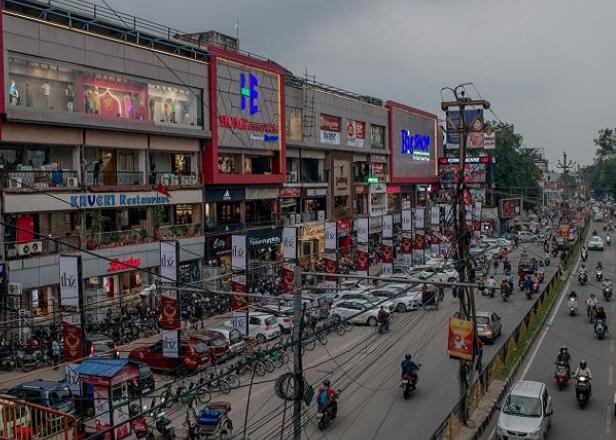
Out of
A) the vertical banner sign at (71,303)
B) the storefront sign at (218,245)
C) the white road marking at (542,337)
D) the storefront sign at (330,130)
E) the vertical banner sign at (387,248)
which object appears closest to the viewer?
the vertical banner sign at (71,303)

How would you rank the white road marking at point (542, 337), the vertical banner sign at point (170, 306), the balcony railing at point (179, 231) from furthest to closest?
the balcony railing at point (179, 231)
the white road marking at point (542, 337)
the vertical banner sign at point (170, 306)

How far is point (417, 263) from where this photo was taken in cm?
4616

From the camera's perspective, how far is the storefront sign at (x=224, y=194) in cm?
3852

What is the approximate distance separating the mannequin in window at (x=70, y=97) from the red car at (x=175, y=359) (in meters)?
11.5

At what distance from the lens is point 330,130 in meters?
52.3

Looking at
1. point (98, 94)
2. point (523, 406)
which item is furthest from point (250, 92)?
point (523, 406)

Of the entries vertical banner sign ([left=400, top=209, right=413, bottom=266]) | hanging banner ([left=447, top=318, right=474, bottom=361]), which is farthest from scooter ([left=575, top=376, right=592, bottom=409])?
vertical banner sign ([left=400, top=209, right=413, bottom=266])

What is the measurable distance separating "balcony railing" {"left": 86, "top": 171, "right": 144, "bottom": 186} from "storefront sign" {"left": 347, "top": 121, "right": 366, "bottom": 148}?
82.2ft

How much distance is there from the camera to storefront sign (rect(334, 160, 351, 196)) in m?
53.2

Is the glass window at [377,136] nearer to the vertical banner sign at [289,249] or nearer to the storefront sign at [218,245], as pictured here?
the storefront sign at [218,245]

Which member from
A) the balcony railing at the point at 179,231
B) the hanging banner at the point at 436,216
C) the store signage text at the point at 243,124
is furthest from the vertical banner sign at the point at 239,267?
the hanging banner at the point at 436,216

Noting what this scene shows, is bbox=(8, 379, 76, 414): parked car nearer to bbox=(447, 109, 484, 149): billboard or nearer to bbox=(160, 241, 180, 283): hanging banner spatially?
bbox=(160, 241, 180, 283): hanging banner

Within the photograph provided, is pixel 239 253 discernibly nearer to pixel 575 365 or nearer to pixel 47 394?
pixel 47 394

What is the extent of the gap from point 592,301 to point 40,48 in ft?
87.2
